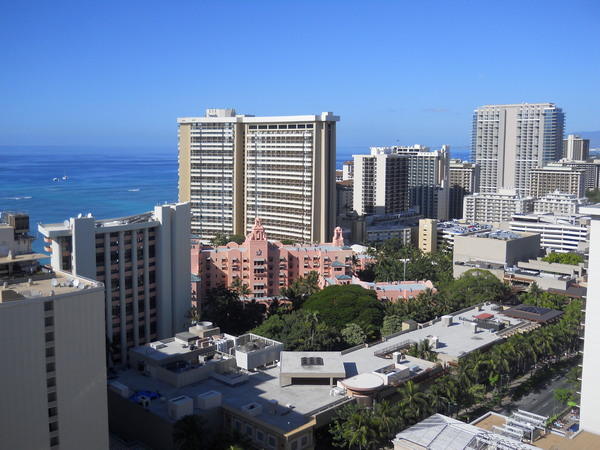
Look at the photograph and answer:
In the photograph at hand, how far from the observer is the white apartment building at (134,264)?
31.1 m

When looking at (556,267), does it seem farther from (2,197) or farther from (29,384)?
(2,197)

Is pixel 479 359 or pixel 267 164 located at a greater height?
pixel 267 164

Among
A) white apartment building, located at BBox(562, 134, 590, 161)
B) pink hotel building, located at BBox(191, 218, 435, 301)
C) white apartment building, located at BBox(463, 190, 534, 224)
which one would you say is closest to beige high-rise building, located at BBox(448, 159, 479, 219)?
white apartment building, located at BBox(463, 190, 534, 224)

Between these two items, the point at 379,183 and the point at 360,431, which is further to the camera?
the point at 379,183

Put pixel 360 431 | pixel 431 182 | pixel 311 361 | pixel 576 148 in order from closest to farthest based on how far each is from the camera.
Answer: pixel 360 431 < pixel 311 361 < pixel 431 182 < pixel 576 148

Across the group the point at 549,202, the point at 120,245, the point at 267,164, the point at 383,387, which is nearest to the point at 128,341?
the point at 120,245

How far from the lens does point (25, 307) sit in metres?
17.5

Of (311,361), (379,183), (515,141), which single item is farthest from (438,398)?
(515,141)

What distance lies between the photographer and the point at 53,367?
18.2 metres

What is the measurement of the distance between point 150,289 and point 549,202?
57.1m

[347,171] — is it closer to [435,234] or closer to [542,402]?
[435,234]

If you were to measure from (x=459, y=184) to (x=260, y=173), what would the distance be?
45416mm

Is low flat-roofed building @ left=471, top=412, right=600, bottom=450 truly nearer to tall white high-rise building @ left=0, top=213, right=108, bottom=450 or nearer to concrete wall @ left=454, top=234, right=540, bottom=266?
tall white high-rise building @ left=0, top=213, right=108, bottom=450

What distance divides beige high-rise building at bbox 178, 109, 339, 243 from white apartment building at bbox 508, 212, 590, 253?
20.9 m
